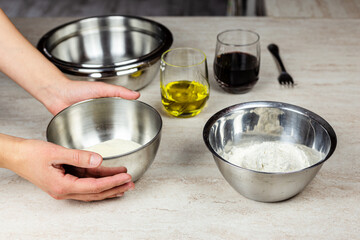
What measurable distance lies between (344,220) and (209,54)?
77 centimetres

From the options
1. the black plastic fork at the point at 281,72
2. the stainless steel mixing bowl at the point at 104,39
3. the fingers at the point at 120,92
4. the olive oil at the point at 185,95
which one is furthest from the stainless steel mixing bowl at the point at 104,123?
the black plastic fork at the point at 281,72

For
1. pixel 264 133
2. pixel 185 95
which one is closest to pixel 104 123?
pixel 185 95

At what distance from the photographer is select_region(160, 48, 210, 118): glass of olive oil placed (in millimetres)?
1063

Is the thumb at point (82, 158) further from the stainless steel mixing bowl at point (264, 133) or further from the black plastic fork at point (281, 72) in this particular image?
the black plastic fork at point (281, 72)

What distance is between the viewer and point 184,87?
109 centimetres

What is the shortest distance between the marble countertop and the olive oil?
0.15 ft

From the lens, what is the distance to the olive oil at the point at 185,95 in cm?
108

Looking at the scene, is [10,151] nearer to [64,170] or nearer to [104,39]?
[64,170]

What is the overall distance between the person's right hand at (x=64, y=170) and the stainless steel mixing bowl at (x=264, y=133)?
20 centimetres

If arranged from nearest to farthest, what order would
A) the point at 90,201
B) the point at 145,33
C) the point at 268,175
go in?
1. the point at 268,175
2. the point at 90,201
3. the point at 145,33

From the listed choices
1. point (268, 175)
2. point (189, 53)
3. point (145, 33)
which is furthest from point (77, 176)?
point (145, 33)

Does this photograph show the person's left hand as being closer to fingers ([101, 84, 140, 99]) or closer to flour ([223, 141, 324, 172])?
fingers ([101, 84, 140, 99])

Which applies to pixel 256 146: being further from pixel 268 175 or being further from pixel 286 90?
pixel 286 90

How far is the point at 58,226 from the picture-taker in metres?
0.80
